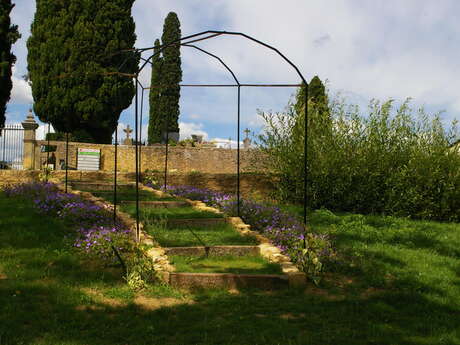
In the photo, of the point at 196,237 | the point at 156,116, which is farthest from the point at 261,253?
the point at 156,116

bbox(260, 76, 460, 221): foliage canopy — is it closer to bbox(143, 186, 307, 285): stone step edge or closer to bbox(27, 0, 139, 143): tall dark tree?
bbox(143, 186, 307, 285): stone step edge

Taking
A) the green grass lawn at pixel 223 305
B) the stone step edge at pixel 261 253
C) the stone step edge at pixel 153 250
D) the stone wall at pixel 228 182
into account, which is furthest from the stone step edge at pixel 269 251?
the stone wall at pixel 228 182

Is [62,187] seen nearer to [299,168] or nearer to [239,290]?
[299,168]

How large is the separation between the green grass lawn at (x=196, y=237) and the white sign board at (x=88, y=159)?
489 inches

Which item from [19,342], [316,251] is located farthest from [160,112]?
[19,342]

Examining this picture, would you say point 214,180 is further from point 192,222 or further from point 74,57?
point 74,57

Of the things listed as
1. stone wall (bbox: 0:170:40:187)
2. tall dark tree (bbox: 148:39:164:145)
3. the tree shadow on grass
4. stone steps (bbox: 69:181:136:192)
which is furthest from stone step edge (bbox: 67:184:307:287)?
tall dark tree (bbox: 148:39:164:145)

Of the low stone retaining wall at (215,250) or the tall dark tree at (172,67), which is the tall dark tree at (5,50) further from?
the low stone retaining wall at (215,250)

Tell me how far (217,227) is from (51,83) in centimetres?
1600

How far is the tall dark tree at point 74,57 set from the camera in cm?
2120

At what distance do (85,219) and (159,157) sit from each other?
1337 cm

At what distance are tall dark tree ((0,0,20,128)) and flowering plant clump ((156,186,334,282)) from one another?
36.9 ft

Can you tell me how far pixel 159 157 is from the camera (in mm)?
21391

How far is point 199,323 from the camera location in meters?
4.46
